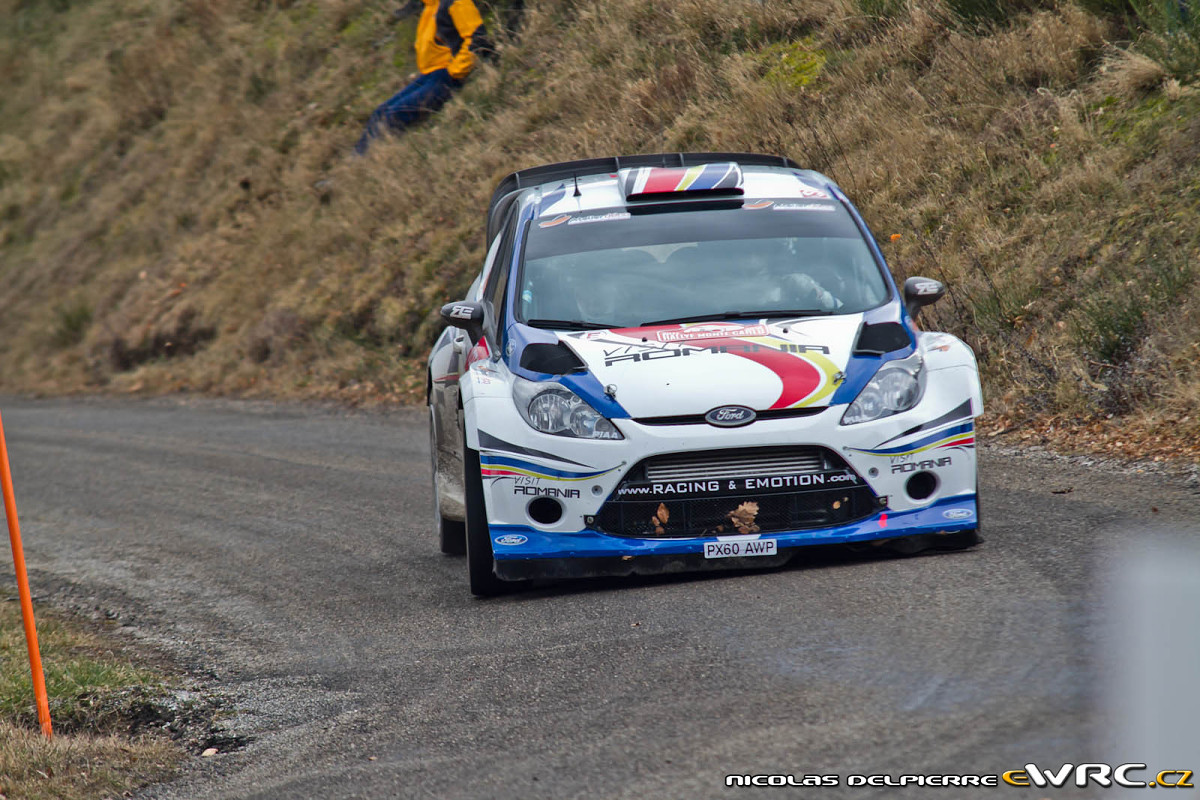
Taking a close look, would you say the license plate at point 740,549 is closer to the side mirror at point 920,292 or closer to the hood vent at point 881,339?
the hood vent at point 881,339

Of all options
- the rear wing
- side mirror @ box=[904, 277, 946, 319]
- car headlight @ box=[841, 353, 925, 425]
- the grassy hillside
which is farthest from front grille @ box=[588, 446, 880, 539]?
the grassy hillside

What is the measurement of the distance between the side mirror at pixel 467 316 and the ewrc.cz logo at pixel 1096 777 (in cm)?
389

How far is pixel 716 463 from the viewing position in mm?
5852

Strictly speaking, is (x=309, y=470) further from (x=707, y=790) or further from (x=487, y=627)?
(x=707, y=790)

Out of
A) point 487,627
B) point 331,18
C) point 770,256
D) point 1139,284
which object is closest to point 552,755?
point 487,627

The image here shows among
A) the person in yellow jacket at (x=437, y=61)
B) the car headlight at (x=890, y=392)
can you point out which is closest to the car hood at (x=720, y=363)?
the car headlight at (x=890, y=392)

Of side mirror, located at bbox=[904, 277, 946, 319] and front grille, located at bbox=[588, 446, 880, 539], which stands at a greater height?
side mirror, located at bbox=[904, 277, 946, 319]

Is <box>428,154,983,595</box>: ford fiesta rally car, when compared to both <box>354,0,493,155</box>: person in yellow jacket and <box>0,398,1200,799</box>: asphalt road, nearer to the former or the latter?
<box>0,398,1200,799</box>: asphalt road

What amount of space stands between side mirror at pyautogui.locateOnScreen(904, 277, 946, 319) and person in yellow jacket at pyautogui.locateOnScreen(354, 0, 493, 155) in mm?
16210

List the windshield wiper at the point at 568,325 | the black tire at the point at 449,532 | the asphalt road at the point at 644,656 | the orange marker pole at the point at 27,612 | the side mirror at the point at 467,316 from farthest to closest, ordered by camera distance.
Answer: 1. the black tire at the point at 449,532
2. the side mirror at the point at 467,316
3. the windshield wiper at the point at 568,325
4. the orange marker pole at the point at 27,612
5. the asphalt road at the point at 644,656

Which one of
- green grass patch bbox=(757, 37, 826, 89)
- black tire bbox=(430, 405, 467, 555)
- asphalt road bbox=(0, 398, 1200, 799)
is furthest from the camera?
green grass patch bbox=(757, 37, 826, 89)

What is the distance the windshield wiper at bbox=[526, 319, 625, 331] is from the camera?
643 cm

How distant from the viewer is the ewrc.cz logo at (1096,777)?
3396 millimetres

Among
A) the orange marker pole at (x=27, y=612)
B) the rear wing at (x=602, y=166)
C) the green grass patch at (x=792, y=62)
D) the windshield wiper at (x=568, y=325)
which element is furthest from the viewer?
the green grass patch at (x=792, y=62)
